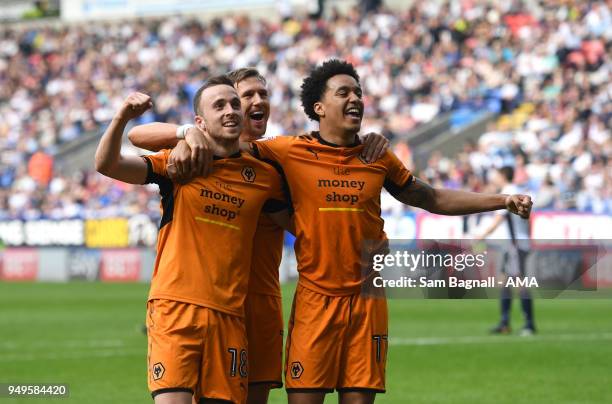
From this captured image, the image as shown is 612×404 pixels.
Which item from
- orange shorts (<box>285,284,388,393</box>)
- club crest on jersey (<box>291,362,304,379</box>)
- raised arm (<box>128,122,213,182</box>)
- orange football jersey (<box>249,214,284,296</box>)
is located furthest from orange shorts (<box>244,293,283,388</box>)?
raised arm (<box>128,122,213,182</box>)

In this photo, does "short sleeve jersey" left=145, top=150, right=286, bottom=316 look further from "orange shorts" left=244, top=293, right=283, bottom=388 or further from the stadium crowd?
the stadium crowd

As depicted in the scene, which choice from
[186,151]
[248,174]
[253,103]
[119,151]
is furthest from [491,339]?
[119,151]

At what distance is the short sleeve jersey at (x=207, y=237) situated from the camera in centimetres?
628

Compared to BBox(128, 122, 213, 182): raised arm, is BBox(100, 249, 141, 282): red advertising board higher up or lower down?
higher up

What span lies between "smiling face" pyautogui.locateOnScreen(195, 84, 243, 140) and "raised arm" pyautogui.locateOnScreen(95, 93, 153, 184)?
1.31 feet

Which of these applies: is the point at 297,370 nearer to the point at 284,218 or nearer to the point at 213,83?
the point at 284,218

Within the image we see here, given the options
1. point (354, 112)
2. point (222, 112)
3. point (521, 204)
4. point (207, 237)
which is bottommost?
point (207, 237)

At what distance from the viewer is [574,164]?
90.3ft

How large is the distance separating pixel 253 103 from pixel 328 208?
0.88 meters

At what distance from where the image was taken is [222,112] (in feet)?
20.9

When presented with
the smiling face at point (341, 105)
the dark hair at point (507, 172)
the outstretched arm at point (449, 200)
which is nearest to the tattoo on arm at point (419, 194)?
the outstretched arm at point (449, 200)

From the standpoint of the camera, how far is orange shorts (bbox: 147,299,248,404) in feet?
20.1

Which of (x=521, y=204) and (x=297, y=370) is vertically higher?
(x=521, y=204)

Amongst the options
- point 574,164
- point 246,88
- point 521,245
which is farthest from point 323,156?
point 574,164
